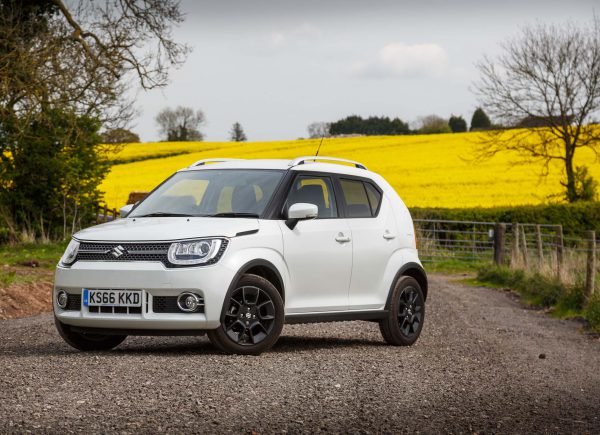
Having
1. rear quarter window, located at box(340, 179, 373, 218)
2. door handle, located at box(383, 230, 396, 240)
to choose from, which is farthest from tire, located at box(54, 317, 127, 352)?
door handle, located at box(383, 230, 396, 240)

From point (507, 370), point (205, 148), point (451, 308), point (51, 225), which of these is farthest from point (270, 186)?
point (205, 148)

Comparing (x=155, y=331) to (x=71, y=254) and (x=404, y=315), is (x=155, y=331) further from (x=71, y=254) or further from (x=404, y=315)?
(x=404, y=315)

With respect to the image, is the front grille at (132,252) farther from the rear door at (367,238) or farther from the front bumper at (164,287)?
the rear door at (367,238)

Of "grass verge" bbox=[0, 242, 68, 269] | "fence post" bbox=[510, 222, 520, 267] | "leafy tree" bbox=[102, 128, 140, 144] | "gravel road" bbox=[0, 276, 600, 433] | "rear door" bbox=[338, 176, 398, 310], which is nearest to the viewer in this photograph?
"gravel road" bbox=[0, 276, 600, 433]

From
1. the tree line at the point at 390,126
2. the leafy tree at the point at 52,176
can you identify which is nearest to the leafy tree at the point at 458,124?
the tree line at the point at 390,126

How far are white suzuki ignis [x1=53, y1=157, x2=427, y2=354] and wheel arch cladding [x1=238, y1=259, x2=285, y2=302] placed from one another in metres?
0.01

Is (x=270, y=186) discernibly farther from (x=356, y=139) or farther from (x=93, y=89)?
(x=356, y=139)

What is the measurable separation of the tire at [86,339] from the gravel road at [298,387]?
0.50ft

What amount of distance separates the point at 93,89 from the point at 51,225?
4.35 m

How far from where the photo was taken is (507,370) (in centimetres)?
1023

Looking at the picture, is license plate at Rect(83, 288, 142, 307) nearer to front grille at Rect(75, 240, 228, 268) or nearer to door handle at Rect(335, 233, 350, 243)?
front grille at Rect(75, 240, 228, 268)

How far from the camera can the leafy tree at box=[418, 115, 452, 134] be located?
8875 cm

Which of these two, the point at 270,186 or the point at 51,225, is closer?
the point at 270,186

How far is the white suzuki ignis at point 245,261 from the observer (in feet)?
30.1
